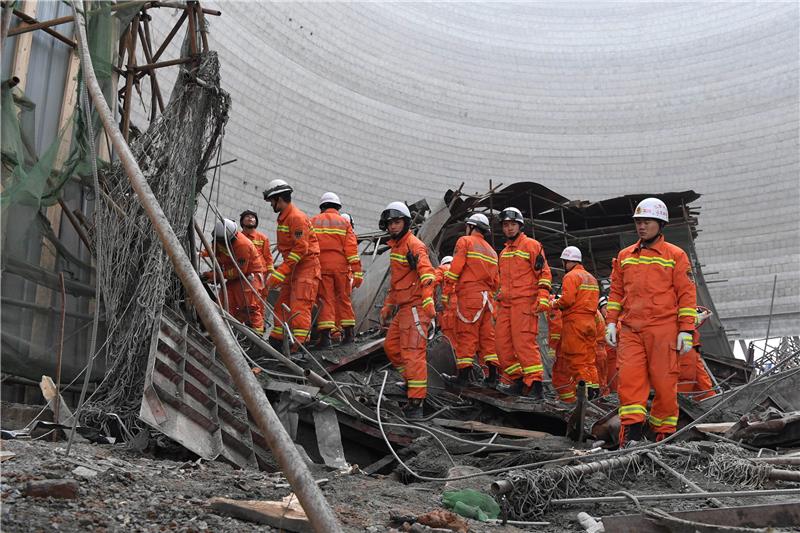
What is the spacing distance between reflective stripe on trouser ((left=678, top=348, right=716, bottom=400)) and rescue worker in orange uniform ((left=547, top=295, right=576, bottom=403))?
1.28 metres

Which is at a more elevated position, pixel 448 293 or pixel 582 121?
pixel 582 121

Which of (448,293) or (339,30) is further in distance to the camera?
(339,30)

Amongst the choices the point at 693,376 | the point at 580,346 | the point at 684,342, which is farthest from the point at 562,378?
the point at 684,342

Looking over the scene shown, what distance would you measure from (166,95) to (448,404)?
8.26 metres

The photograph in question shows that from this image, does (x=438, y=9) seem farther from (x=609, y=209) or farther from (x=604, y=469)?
(x=604, y=469)

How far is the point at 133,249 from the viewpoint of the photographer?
563 centimetres

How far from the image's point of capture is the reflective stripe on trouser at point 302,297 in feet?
25.5

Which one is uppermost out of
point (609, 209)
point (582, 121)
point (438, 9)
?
point (438, 9)

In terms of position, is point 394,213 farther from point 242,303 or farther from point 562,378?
point 562,378

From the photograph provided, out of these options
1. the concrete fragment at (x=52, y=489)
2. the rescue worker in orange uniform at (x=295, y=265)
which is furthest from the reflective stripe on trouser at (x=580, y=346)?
the concrete fragment at (x=52, y=489)

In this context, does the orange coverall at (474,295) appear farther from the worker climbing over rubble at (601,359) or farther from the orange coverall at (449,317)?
the worker climbing over rubble at (601,359)

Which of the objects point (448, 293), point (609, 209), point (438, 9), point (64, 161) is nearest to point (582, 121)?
point (438, 9)

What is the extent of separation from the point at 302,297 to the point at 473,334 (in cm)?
180

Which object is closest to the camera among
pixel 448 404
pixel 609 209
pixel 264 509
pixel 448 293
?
pixel 264 509
